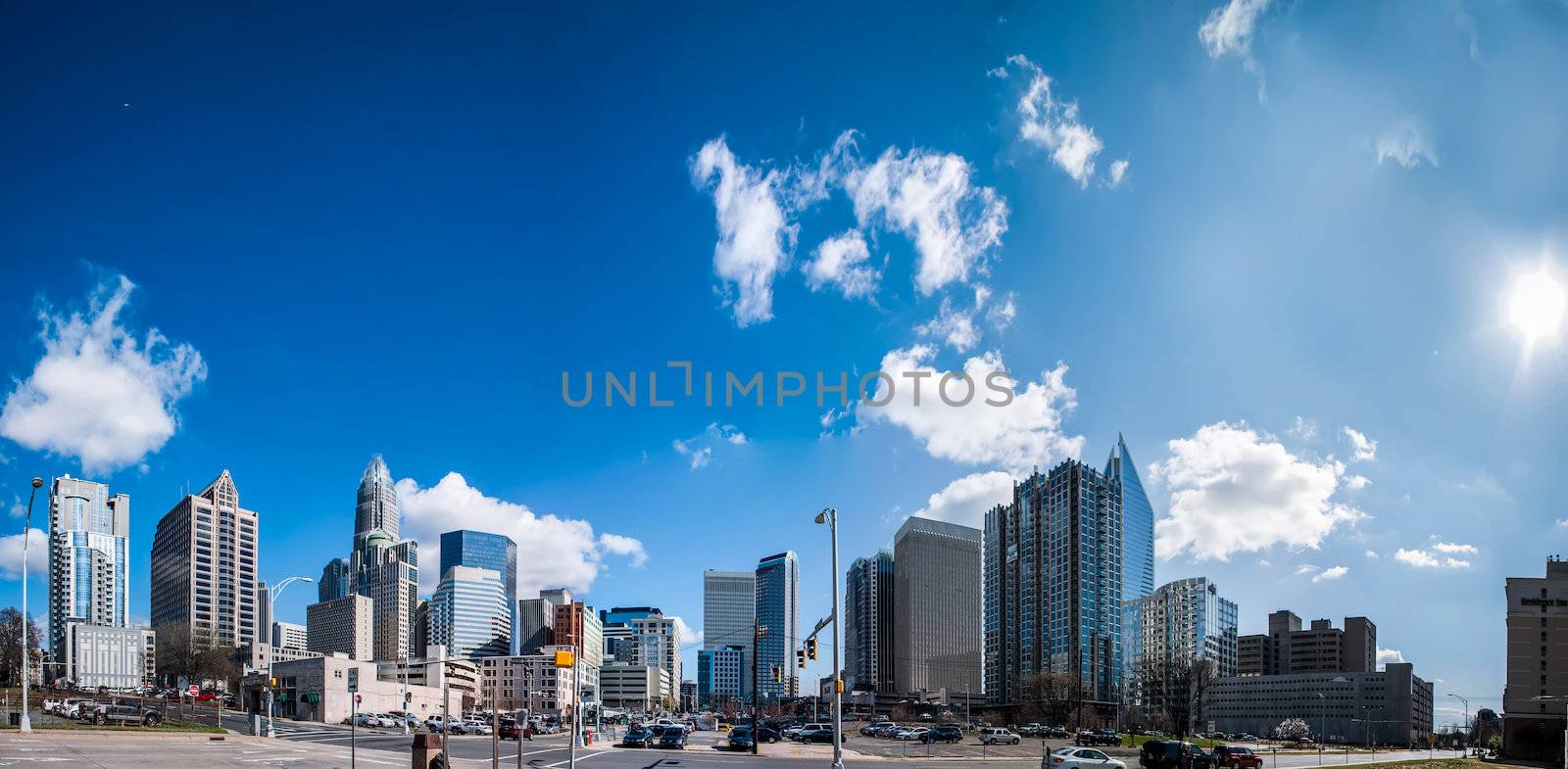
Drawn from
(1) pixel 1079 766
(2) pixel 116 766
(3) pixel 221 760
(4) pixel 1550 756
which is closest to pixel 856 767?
(1) pixel 1079 766

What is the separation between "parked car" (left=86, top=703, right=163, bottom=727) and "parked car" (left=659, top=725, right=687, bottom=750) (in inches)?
1204

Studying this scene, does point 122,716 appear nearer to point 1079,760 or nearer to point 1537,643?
point 1079,760

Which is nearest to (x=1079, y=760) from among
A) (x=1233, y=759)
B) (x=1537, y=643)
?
(x=1233, y=759)

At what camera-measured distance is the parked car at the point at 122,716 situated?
5748 cm

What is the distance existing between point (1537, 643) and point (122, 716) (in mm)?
167641

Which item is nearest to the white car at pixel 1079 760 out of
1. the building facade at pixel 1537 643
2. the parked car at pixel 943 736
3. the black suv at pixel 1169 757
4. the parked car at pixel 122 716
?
the black suv at pixel 1169 757

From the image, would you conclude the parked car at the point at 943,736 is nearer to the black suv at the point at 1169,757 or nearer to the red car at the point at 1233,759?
the red car at the point at 1233,759

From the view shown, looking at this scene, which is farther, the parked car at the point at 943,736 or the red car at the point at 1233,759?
the parked car at the point at 943,736

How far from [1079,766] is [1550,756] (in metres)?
84.3

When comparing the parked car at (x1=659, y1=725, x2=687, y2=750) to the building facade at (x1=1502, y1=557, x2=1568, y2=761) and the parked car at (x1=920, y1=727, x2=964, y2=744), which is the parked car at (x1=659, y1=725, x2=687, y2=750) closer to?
the parked car at (x1=920, y1=727, x2=964, y2=744)

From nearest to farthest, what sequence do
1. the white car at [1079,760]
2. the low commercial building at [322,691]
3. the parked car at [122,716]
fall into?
the white car at [1079,760] → the parked car at [122,716] → the low commercial building at [322,691]

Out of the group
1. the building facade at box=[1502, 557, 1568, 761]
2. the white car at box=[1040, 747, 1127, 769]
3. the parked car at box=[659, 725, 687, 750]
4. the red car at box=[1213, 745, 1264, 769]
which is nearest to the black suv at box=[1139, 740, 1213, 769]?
the red car at box=[1213, 745, 1264, 769]

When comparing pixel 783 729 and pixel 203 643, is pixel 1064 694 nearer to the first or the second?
pixel 783 729

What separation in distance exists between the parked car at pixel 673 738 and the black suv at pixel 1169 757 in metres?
28.9
